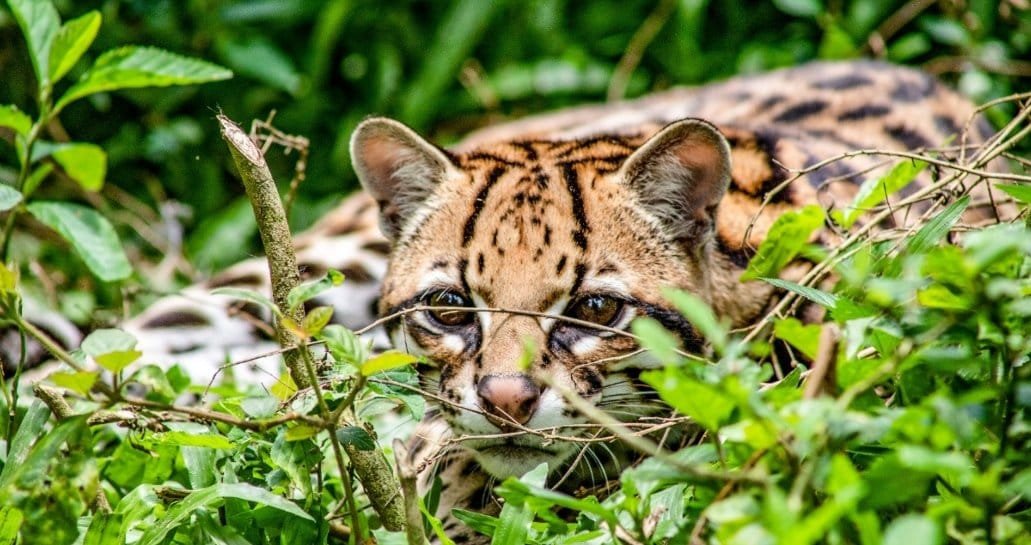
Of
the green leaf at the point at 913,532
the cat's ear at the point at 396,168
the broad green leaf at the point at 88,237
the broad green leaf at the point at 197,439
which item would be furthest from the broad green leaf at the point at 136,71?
the green leaf at the point at 913,532

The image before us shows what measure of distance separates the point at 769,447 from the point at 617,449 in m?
1.47

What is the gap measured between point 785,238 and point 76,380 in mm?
1760

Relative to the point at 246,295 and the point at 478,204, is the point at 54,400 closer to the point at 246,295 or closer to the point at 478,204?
the point at 246,295

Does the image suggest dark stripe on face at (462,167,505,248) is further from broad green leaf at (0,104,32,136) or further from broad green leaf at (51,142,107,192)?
broad green leaf at (0,104,32,136)

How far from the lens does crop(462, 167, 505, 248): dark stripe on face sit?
3.60 metres

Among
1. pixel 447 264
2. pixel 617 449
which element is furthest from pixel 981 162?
pixel 447 264

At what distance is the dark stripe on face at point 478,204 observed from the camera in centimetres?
360

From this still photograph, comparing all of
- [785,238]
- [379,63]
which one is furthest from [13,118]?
[379,63]

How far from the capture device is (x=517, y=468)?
325 cm

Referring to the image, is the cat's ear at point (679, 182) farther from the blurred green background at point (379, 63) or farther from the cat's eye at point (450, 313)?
the blurred green background at point (379, 63)

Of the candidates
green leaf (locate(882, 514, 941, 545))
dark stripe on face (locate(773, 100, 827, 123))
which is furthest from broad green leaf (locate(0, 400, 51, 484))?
dark stripe on face (locate(773, 100, 827, 123))

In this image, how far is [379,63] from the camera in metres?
6.98

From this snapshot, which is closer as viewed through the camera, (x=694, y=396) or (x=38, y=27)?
(x=694, y=396)

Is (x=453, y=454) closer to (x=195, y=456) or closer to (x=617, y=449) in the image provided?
(x=617, y=449)
